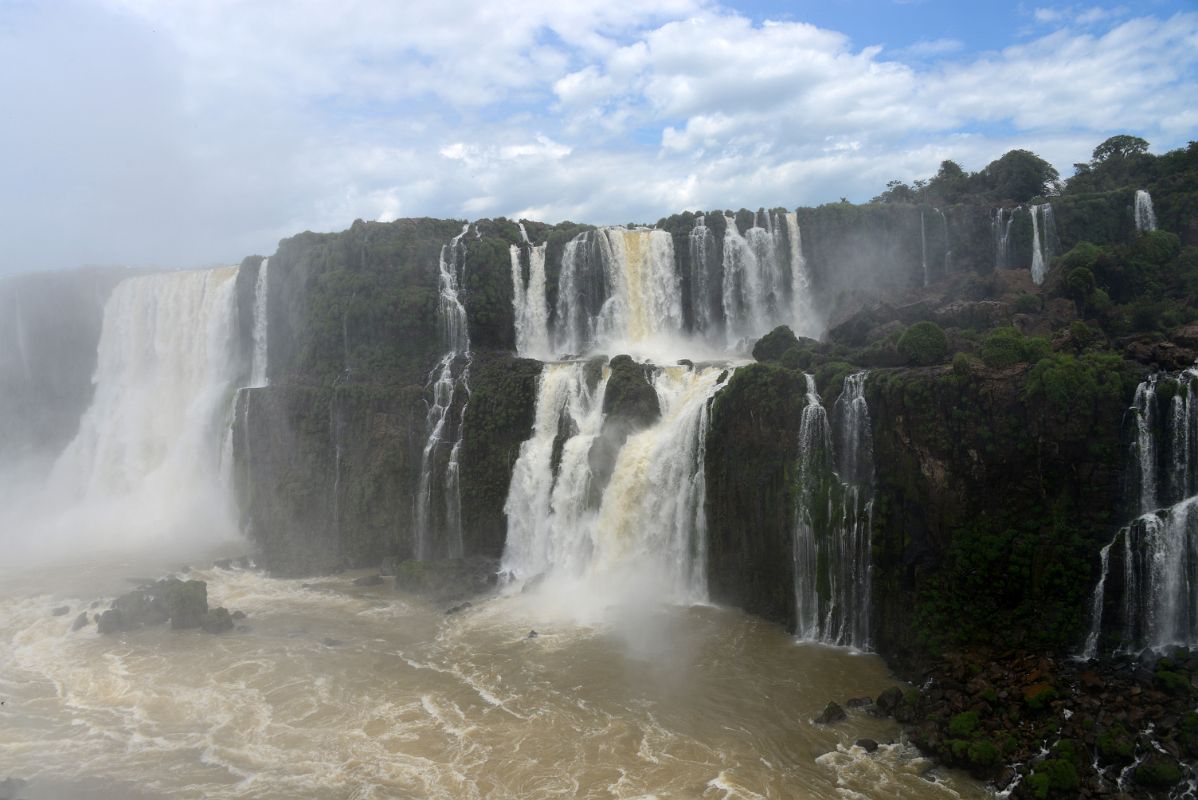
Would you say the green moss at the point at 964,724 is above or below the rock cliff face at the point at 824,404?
below

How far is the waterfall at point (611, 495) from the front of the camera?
961 inches

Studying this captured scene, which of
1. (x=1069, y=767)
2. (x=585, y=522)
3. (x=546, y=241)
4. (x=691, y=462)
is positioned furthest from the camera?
(x=546, y=241)

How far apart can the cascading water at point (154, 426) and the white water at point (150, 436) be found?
51 millimetres

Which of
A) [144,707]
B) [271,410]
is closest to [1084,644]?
[144,707]

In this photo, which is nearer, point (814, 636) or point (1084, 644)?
point (1084, 644)

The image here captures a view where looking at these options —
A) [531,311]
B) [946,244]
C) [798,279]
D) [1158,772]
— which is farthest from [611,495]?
[946,244]

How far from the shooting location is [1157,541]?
16797 millimetres

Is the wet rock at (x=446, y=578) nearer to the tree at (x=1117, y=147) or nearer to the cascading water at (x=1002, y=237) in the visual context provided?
the cascading water at (x=1002, y=237)

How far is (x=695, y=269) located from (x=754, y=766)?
74.5 ft

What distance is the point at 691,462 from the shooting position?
24.4m

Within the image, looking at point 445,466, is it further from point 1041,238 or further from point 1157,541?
point 1041,238

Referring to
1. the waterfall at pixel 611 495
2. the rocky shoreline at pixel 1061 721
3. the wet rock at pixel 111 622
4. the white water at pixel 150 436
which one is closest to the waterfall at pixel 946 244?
the waterfall at pixel 611 495

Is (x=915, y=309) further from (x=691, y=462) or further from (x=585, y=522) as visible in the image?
(x=585, y=522)

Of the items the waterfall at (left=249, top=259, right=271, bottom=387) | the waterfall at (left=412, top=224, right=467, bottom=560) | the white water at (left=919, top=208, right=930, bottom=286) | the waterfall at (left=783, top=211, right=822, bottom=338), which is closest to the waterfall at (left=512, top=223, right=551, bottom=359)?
the waterfall at (left=412, top=224, right=467, bottom=560)
